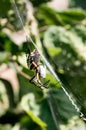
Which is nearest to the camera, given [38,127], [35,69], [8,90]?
[35,69]

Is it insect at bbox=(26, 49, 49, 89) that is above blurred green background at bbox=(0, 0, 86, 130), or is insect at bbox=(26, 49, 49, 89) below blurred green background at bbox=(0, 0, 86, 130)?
below

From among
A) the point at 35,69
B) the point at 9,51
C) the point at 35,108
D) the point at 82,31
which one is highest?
the point at 82,31

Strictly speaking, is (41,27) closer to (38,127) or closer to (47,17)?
(47,17)

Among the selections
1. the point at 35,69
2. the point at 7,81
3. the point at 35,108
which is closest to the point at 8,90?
the point at 7,81

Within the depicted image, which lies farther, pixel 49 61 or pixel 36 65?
pixel 49 61

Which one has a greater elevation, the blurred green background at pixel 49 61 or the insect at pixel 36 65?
the blurred green background at pixel 49 61

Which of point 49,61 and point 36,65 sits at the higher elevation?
point 49,61

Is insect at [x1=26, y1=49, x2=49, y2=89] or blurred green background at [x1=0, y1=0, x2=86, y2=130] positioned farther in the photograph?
blurred green background at [x1=0, y1=0, x2=86, y2=130]

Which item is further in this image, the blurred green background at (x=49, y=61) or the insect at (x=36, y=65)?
the blurred green background at (x=49, y=61)
